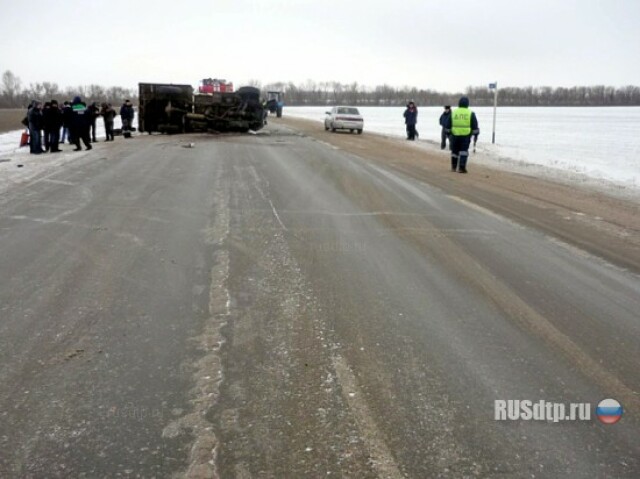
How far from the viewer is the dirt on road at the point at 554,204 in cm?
798

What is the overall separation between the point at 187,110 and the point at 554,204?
20882 millimetres

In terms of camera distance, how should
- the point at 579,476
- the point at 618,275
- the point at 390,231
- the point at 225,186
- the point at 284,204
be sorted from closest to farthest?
the point at 579,476
the point at 618,275
the point at 390,231
the point at 284,204
the point at 225,186

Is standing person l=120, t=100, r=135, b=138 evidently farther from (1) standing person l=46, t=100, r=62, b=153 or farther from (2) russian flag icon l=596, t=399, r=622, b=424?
(2) russian flag icon l=596, t=399, r=622, b=424

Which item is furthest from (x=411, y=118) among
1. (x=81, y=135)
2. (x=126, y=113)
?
(x=81, y=135)

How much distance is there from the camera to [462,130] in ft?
52.5

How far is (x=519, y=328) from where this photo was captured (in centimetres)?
473

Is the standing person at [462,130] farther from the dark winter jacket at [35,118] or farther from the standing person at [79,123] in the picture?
the dark winter jacket at [35,118]

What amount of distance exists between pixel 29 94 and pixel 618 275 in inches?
7191

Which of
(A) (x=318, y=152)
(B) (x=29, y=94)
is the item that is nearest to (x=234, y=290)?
(A) (x=318, y=152)

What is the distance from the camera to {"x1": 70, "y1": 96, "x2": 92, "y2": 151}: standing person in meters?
19.3

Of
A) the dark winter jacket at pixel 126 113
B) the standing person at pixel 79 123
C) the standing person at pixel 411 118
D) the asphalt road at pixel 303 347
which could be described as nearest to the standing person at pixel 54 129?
the standing person at pixel 79 123

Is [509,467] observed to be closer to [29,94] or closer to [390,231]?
[390,231]

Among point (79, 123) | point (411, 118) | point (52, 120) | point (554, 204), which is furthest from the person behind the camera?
point (411, 118)

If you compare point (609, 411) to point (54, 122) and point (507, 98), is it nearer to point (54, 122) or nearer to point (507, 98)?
point (54, 122)
